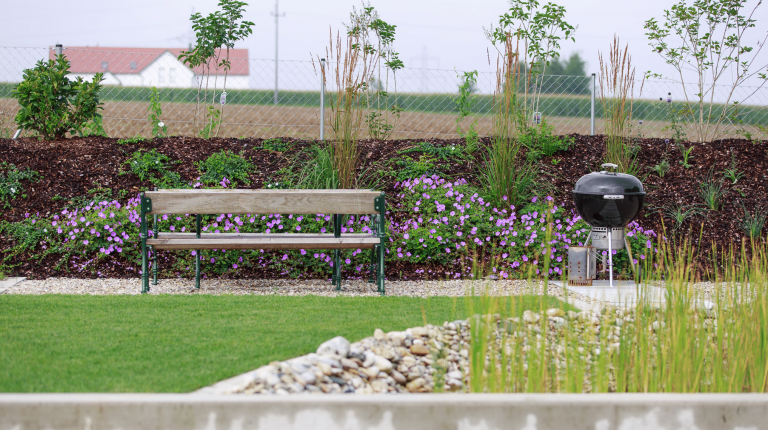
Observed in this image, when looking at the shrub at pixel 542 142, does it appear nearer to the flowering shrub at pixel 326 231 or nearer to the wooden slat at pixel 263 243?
the flowering shrub at pixel 326 231

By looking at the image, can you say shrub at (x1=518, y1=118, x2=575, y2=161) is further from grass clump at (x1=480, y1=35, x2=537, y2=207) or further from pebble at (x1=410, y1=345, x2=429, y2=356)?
pebble at (x1=410, y1=345, x2=429, y2=356)

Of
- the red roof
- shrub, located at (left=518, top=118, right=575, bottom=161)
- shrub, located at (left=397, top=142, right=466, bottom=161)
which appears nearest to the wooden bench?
shrub, located at (left=397, top=142, right=466, bottom=161)

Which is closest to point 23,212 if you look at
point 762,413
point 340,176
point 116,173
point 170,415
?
point 116,173

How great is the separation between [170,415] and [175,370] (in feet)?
2.56

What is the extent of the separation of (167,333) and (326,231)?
2894 millimetres

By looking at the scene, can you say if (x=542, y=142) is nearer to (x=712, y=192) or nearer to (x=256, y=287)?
(x=712, y=192)

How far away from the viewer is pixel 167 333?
3.46 metres

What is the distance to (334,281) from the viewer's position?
564 cm

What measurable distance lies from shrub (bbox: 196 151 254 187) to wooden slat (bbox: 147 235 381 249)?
6.03ft

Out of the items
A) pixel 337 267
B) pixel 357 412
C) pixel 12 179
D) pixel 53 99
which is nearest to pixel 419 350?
pixel 357 412

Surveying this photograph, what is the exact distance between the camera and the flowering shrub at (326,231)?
600 cm

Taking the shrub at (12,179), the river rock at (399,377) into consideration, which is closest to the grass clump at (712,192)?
the river rock at (399,377)

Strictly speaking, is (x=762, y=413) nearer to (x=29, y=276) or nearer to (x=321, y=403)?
(x=321, y=403)

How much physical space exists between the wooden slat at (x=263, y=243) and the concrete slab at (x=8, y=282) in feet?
4.30
